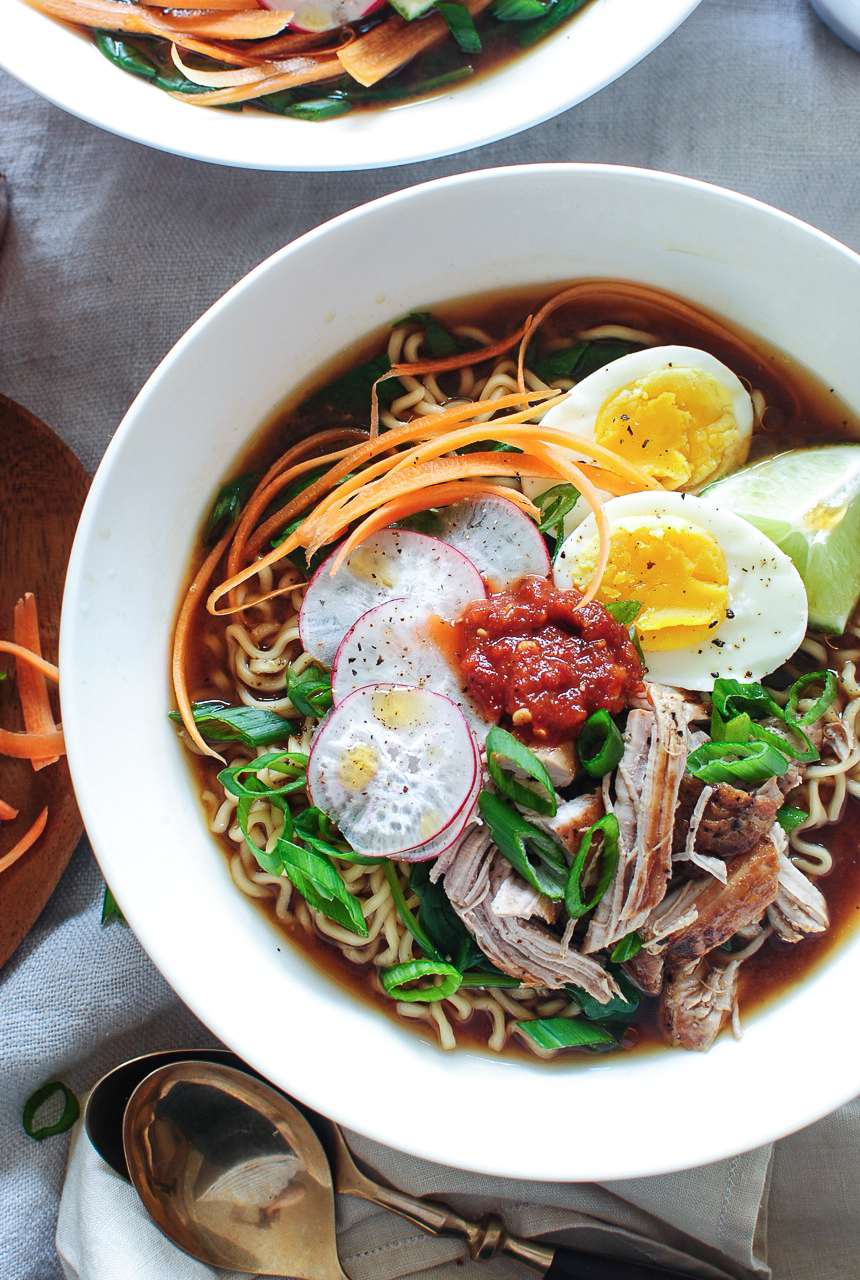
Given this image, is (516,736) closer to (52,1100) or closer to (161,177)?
(52,1100)

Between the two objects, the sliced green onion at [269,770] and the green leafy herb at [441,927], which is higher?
the sliced green onion at [269,770]

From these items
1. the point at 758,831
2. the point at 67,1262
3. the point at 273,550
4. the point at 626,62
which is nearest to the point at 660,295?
the point at 626,62

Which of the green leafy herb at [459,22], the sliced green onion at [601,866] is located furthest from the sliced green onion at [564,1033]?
the green leafy herb at [459,22]

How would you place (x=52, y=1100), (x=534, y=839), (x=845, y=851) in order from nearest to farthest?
(x=534, y=839), (x=845, y=851), (x=52, y=1100)

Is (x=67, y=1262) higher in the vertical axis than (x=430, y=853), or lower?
lower

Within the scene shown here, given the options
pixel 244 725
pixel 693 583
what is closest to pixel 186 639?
pixel 244 725

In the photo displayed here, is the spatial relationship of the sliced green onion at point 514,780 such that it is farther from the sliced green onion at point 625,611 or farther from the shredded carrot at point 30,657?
the shredded carrot at point 30,657

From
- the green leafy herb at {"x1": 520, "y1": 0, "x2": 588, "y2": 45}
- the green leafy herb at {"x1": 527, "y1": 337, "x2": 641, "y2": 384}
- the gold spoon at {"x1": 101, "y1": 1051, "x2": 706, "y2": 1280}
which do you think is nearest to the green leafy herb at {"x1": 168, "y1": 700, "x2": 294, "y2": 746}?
the gold spoon at {"x1": 101, "y1": 1051, "x2": 706, "y2": 1280}
